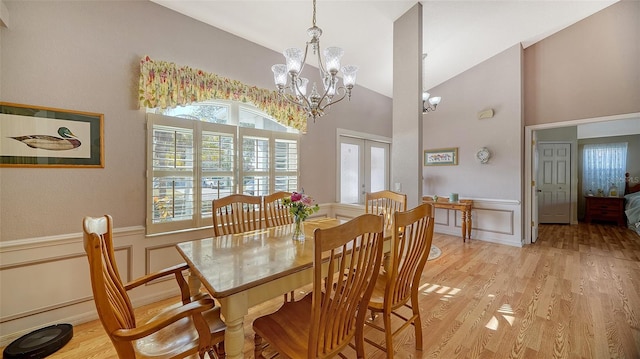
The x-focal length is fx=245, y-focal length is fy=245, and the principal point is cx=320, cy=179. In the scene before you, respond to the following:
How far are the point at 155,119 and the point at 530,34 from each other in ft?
17.9

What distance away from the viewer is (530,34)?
3.91 meters

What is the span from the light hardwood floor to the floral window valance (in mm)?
2003

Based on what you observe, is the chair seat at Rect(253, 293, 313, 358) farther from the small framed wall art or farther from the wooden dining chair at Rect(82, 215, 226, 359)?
the small framed wall art

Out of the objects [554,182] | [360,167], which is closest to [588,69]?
[554,182]

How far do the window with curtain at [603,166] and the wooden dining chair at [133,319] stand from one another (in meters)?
9.10

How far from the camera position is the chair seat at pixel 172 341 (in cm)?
111

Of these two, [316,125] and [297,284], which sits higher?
[316,125]

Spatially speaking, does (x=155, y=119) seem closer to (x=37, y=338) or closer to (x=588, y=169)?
(x=37, y=338)

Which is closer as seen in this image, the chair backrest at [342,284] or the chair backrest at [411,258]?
the chair backrest at [342,284]

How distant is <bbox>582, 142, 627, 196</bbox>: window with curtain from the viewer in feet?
19.7

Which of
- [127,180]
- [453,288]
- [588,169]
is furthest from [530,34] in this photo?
[127,180]

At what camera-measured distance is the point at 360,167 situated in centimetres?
470

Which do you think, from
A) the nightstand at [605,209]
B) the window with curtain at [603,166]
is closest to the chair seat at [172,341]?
the nightstand at [605,209]

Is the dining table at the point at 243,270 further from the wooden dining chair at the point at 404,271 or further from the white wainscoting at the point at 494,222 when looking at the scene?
the white wainscoting at the point at 494,222
